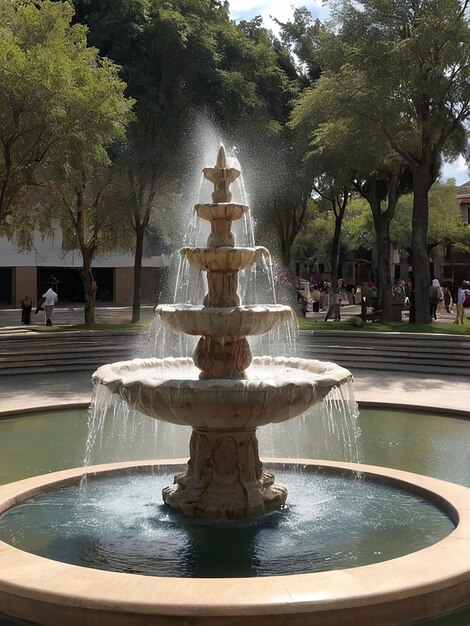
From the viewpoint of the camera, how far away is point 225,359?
293 inches

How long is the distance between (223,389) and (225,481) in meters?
1.19

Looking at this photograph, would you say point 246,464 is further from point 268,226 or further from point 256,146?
point 268,226

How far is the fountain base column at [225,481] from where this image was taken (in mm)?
7078

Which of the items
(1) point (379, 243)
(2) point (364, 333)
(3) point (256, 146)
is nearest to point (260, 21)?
(3) point (256, 146)

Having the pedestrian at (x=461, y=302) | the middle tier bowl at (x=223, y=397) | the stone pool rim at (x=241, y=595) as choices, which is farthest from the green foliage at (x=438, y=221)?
the stone pool rim at (x=241, y=595)

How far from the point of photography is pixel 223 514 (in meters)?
6.99

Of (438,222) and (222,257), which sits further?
(438,222)

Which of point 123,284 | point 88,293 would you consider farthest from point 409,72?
point 123,284

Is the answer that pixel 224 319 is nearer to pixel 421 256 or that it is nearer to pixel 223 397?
pixel 223 397

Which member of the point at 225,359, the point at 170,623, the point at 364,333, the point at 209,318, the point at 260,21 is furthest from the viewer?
the point at 260,21

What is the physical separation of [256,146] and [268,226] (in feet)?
21.3

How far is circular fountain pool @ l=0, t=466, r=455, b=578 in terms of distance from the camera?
6000 mm

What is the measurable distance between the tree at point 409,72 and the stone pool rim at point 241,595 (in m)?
17.4

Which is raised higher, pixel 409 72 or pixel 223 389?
pixel 409 72
